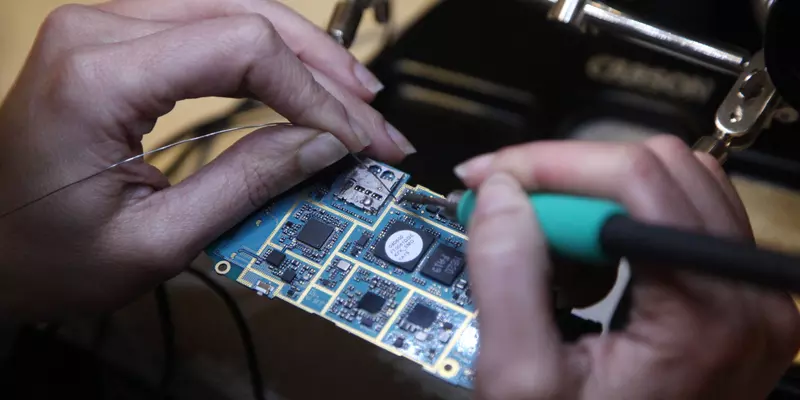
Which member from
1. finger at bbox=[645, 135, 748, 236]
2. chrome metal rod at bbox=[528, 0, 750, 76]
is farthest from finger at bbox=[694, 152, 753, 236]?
chrome metal rod at bbox=[528, 0, 750, 76]

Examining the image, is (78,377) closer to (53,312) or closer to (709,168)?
(53,312)

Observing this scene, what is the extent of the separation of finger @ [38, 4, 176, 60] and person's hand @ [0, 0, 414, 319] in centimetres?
4

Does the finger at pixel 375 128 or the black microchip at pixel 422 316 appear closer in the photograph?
the black microchip at pixel 422 316

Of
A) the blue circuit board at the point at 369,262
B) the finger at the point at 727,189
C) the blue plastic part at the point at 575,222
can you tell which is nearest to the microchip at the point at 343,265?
the blue circuit board at the point at 369,262

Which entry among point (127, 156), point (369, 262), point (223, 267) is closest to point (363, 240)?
point (369, 262)

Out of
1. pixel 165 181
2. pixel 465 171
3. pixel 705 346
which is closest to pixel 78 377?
pixel 165 181

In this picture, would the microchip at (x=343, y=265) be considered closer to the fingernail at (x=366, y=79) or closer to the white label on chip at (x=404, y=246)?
the white label on chip at (x=404, y=246)

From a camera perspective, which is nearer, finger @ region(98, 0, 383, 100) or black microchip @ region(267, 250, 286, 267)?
black microchip @ region(267, 250, 286, 267)

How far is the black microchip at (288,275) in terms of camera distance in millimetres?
665

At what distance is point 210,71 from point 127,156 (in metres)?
0.11

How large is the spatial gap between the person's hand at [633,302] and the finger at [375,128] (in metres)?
0.22

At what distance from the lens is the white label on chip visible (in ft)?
2.18

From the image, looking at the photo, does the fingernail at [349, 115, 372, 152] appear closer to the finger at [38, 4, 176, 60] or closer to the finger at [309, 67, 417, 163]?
the finger at [309, 67, 417, 163]

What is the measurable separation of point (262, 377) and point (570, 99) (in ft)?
1.75
